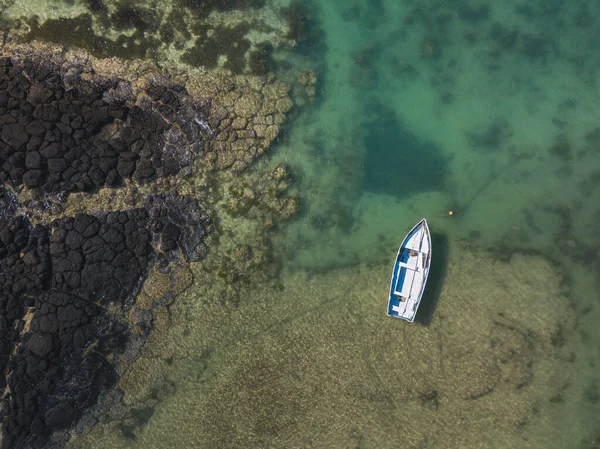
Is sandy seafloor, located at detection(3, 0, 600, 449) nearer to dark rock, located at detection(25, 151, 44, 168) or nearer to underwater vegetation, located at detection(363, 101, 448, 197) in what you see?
underwater vegetation, located at detection(363, 101, 448, 197)

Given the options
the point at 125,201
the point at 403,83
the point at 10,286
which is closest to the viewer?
the point at 10,286

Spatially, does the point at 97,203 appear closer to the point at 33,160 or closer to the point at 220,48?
the point at 33,160

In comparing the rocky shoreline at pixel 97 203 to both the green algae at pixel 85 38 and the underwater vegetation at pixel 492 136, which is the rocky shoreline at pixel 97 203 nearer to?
the green algae at pixel 85 38

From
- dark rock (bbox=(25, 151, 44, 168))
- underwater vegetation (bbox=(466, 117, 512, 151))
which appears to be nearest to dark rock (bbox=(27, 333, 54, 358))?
dark rock (bbox=(25, 151, 44, 168))

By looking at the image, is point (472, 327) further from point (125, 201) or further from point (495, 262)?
point (125, 201)

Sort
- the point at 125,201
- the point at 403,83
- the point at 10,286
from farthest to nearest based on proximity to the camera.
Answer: the point at 403,83
the point at 125,201
the point at 10,286

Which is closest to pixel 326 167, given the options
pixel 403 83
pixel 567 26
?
pixel 403 83
